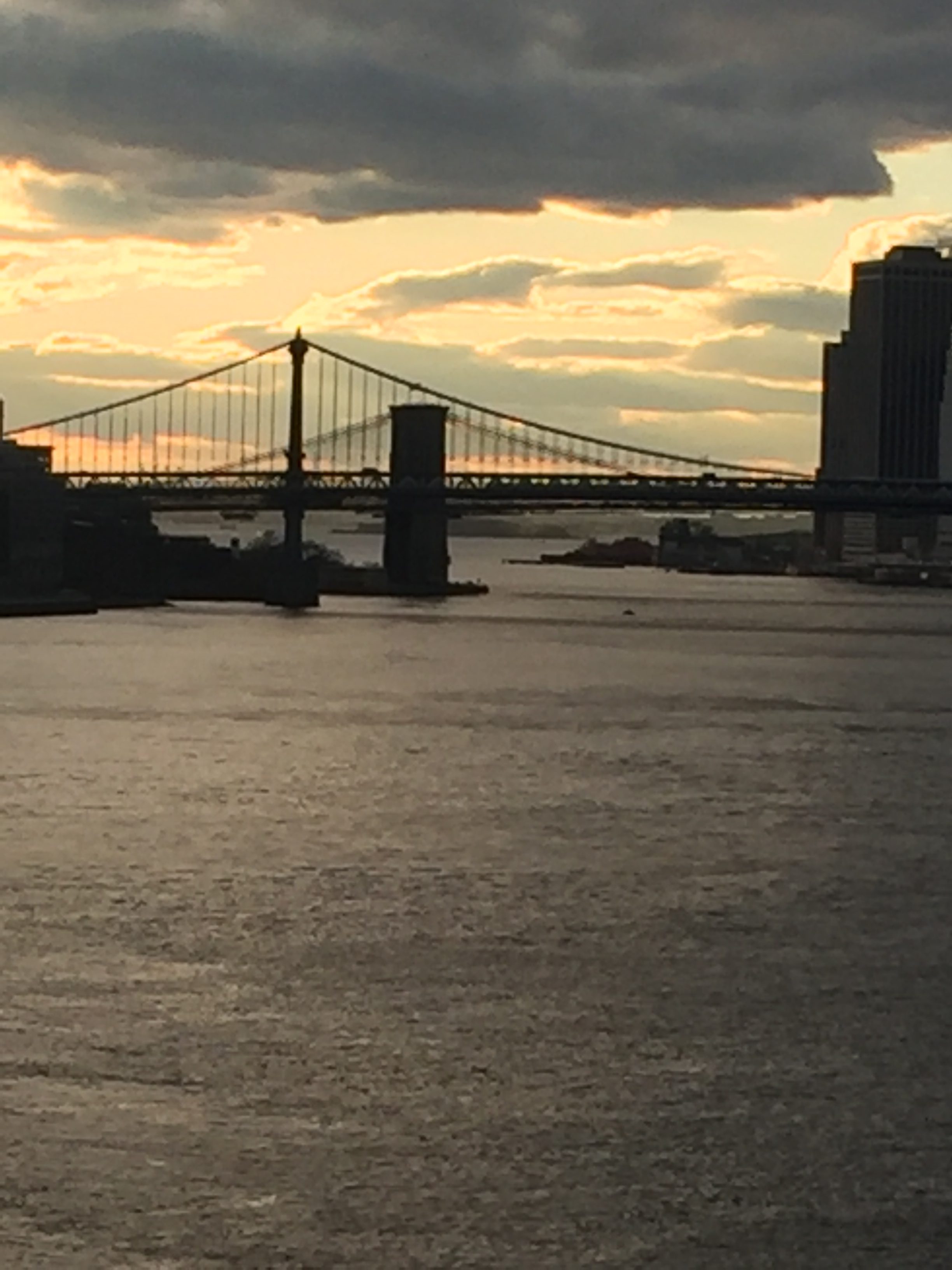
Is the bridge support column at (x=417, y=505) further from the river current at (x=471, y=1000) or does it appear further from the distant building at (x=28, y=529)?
the river current at (x=471, y=1000)

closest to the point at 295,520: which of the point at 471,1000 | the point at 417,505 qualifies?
the point at 417,505

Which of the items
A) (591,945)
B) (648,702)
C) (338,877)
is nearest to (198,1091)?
(591,945)

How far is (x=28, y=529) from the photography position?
281ft

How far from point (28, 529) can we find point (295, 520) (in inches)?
309

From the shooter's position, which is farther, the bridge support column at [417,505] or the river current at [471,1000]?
the bridge support column at [417,505]

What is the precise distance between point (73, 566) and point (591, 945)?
249ft

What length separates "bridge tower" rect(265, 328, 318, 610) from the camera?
3489 inches

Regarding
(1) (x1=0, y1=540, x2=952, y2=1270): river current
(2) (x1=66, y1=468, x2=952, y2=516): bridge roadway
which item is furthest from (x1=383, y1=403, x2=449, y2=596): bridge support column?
(1) (x1=0, y1=540, x2=952, y2=1270): river current

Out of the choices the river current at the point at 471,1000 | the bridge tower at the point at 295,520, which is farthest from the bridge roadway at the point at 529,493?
the river current at the point at 471,1000

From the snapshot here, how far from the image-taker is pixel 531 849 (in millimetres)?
25359

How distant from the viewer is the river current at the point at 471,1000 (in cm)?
1302

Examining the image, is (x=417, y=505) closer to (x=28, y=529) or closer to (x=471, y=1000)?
(x=28, y=529)

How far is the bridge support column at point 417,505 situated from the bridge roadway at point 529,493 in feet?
1.20

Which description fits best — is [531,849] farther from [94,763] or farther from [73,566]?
[73,566]
